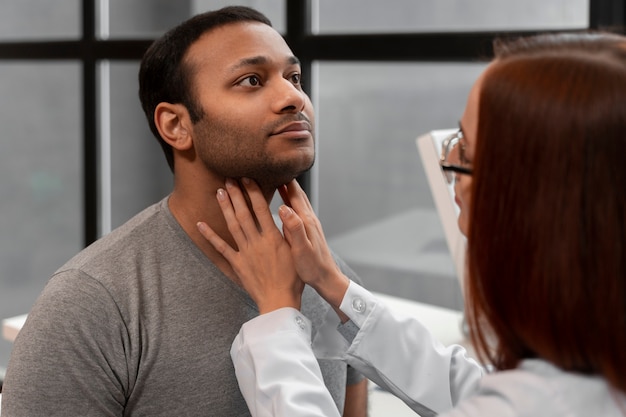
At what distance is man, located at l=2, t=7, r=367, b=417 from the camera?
1173 mm

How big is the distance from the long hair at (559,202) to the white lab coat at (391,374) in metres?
0.03

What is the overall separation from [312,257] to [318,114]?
167cm

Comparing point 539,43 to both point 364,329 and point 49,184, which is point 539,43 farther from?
point 49,184

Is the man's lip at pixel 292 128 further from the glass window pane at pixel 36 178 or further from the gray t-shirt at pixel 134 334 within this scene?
the glass window pane at pixel 36 178

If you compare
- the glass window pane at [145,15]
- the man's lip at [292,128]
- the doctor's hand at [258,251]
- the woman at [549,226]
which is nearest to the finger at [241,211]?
the doctor's hand at [258,251]

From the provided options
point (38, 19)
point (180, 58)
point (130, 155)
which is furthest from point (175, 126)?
point (38, 19)

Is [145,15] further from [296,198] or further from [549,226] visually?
[549,226]

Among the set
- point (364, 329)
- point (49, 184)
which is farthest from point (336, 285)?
point (49, 184)

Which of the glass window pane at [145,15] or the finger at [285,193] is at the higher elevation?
the glass window pane at [145,15]

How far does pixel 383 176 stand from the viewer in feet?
9.34

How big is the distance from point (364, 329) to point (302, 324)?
0.10 metres

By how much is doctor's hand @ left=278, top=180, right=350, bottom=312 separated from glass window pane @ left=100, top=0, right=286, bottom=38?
209 cm

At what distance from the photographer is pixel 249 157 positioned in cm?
132

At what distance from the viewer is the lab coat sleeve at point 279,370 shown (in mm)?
1114
